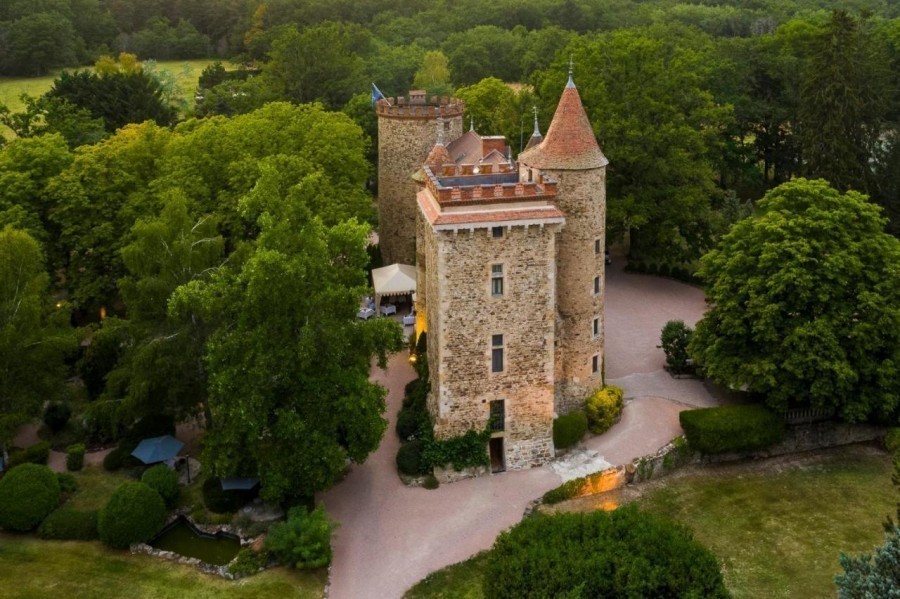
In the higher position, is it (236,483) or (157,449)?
(157,449)

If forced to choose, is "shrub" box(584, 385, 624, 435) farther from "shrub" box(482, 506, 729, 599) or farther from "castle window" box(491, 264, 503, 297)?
"shrub" box(482, 506, 729, 599)

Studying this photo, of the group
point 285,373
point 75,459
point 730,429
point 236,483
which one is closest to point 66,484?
point 75,459

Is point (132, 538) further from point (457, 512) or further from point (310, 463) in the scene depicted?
point (457, 512)

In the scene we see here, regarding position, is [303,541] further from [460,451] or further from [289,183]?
[289,183]

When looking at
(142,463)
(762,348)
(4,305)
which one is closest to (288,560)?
(142,463)

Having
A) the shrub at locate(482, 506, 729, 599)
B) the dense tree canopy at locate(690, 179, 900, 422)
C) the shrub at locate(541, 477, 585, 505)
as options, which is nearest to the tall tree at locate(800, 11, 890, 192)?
the dense tree canopy at locate(690, 179, 900, 422)

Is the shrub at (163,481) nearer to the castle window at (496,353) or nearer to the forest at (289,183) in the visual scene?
the forest at (289,183)
